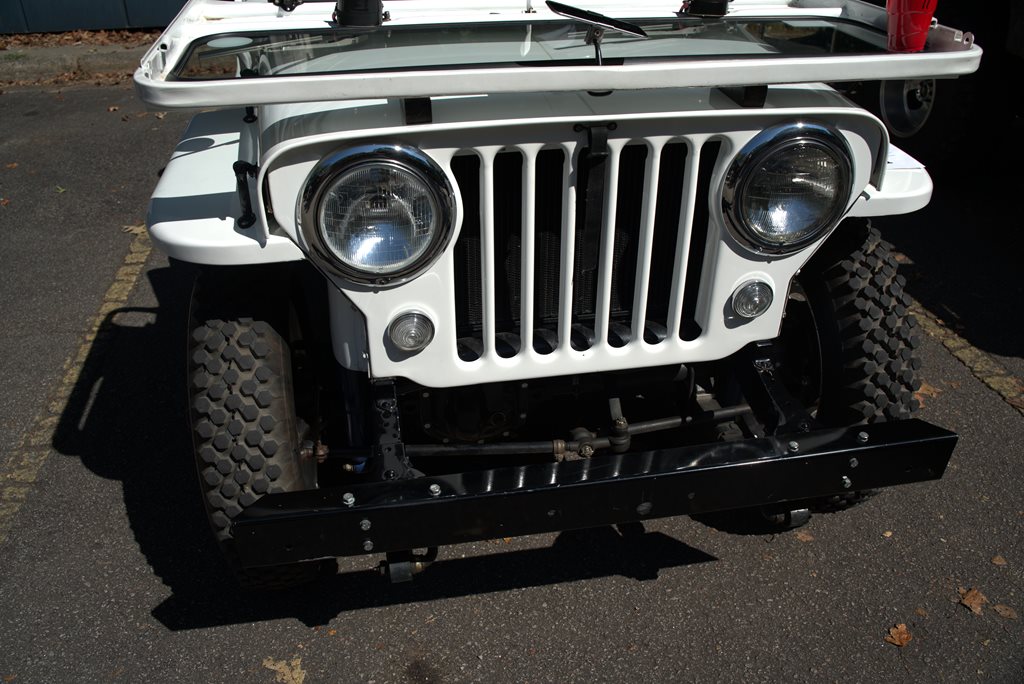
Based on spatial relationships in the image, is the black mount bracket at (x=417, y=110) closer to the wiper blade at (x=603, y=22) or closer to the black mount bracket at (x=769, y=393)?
the wiper blade at (x=603, y=22)

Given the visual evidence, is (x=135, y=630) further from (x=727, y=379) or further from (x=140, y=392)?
(x=727, y=379)

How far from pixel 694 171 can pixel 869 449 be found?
809 mm

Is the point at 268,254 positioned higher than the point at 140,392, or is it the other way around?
the point at 268,254

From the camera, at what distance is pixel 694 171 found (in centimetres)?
208

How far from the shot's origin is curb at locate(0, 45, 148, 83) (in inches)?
316

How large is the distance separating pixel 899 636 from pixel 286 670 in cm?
178

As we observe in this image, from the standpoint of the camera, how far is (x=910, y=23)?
6.66ft

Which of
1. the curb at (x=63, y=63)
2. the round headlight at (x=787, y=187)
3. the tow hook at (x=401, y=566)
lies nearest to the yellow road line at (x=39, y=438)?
the tow hook at (x=401, y=566)

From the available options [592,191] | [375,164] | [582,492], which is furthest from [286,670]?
[592,191]

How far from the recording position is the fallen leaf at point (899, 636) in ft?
8.24

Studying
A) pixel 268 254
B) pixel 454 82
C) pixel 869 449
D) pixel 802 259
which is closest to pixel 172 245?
pixel 268 254

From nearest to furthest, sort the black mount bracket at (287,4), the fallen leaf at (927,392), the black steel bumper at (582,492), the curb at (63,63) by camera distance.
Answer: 1. the black steel bumper at (582,492)
2. the black mount bracket at (287,4)
3. the fallen leaf at (927,392)
4. the curb at (63,63)

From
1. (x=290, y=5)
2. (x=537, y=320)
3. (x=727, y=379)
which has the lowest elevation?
(x=727, y=379)

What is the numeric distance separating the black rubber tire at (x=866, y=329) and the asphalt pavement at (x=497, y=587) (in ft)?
1.40
